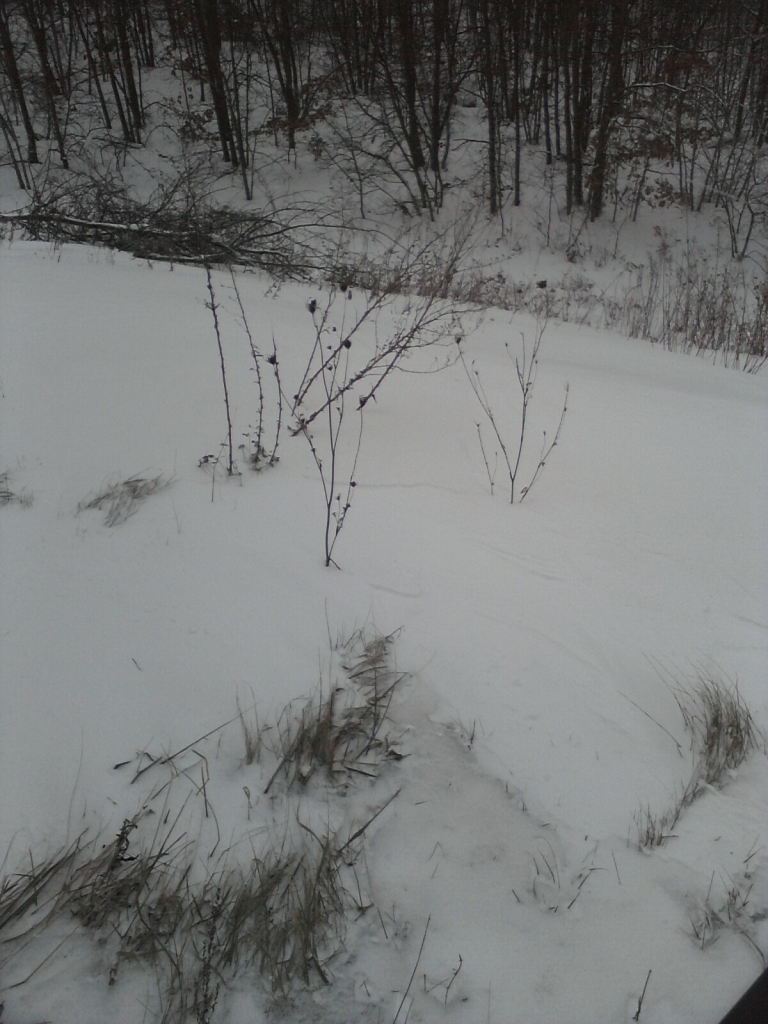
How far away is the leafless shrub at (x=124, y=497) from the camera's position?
2322mm

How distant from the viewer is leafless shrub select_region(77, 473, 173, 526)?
2.32 m

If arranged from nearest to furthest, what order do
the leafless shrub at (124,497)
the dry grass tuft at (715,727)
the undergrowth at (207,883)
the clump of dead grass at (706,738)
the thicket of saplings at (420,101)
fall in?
the undergrowth at (207,883) → the clump of dead grass at (706,738) → the dry grass tuft at (715,727) → the leafless shrub at (124,497) → the thicket of saplings at (420,101)

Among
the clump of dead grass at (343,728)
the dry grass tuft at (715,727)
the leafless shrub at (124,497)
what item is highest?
the leafless shrub at (124,497)

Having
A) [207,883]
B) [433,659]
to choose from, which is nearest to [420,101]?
[433,659]

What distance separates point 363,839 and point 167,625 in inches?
33.4

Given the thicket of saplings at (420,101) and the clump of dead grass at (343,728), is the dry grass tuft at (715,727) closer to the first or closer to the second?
the clump of dead grass at (343,728)

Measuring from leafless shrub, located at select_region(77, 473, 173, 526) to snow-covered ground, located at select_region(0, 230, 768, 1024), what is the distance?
0.04m

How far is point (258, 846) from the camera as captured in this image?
1.29m

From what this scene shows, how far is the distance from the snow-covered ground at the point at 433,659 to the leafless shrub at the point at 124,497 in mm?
44

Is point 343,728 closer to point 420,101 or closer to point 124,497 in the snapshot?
point 124,497

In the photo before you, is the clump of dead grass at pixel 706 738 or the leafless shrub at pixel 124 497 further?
the leafless shrub at pixel 124 497

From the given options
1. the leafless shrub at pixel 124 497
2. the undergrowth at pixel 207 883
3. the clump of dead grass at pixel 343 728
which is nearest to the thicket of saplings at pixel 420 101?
the leafless shrub at pixel 124 497

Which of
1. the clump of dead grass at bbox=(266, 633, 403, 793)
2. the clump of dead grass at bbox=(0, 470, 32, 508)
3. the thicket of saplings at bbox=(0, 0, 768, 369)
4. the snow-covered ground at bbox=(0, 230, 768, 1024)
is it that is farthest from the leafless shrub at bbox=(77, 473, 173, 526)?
the thicket of saplings at bbox=(0, 0, 768, 369)

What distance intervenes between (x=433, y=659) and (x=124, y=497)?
1.33m
